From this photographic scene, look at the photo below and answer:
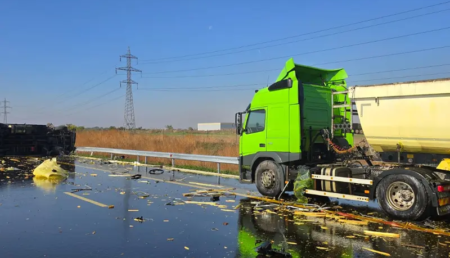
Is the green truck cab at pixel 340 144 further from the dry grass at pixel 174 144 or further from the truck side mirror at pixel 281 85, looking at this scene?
the dry grass at pixel 174 144

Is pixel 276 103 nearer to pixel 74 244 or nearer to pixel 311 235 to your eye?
pixel 311 235

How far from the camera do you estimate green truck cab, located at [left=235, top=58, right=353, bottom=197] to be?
32.0 ft

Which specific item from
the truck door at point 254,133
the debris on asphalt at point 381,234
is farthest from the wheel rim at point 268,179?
the debris on asphalt at point 381,234

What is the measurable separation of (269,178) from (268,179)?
0.13ft

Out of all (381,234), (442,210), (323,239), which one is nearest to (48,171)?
(323,239)

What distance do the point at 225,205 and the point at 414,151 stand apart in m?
4.48

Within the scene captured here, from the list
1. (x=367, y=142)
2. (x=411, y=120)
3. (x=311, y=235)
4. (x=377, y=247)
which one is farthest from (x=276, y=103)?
(x=377, y=247)

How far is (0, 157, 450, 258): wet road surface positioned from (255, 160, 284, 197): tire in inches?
23.9

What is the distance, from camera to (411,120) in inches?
302

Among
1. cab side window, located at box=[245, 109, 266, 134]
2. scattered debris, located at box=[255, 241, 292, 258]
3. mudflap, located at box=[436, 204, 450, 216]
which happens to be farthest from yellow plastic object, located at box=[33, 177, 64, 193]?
mudflap, located at box=[436, 204, 450, 216]

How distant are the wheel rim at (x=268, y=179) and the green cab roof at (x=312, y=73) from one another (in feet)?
8.59

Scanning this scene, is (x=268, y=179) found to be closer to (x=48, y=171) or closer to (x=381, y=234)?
(x=381, y=234)

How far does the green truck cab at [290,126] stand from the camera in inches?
384

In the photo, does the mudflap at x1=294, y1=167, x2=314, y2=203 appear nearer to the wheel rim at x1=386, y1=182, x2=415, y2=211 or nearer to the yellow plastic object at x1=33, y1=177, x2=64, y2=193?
the wheel rim at x1=386, y1=182, x2=415, y2=211
